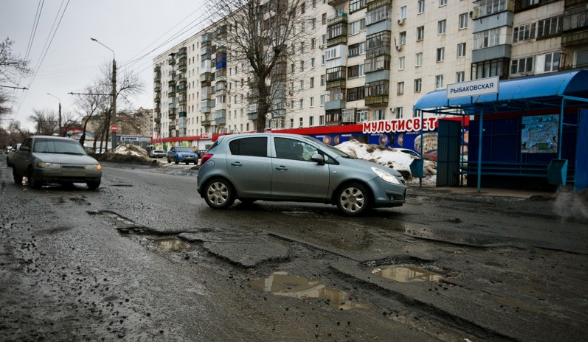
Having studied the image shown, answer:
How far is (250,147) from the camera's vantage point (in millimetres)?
8773

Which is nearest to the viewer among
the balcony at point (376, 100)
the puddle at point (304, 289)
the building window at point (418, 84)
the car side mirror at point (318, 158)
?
the puddle at point (304, 289)

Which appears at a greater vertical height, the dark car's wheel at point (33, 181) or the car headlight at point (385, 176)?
the car headlight at point (385, 176)

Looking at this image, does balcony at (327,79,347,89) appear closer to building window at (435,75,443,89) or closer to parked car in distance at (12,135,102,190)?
building window at (435,75,443,89)

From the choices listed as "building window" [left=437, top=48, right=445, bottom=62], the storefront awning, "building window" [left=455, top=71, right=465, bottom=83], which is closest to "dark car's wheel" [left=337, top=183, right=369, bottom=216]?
the storefront awning

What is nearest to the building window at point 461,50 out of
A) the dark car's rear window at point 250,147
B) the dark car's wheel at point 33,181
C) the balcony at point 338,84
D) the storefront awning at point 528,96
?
the balcony at point 338,84

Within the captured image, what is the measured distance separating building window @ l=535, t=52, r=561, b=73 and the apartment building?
0.07m

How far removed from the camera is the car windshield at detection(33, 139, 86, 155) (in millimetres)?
12855

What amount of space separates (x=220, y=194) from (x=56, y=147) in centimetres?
727

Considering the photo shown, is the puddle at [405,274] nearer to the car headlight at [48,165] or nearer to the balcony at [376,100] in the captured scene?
the car headlight at [48,165]

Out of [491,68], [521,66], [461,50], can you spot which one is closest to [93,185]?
[491,68]

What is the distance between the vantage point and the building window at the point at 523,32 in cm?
3272

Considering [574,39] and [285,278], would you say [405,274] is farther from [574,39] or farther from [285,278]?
[574,39]

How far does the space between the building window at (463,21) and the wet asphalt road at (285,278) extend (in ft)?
110

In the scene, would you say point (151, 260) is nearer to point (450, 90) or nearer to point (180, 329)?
point (180, 329)
